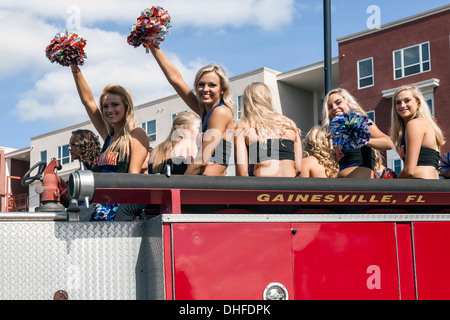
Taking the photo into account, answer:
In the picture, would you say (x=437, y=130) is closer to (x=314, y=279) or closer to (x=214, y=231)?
(x=314, y=279)

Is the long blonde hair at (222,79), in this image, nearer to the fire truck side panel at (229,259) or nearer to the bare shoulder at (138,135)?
the bare shoulder at (138,135)

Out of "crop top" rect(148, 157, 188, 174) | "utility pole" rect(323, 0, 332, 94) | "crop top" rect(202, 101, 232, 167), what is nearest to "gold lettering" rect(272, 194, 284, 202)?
"crop top" rect(202, 101, 232, 167)

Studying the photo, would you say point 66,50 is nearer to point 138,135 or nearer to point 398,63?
point 138,135

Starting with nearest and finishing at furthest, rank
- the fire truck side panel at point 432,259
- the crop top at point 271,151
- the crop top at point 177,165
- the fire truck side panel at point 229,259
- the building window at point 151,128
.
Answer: the fire truck side panel at point 229,259 → the fire truck side panel at point 432,259 → the crop top at point 271,151 → the crop top at point 177,165 → the building window at point 151,128

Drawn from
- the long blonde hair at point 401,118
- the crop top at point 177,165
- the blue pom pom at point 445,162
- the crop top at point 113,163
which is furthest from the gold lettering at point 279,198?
the blue pom pom at point 445,162

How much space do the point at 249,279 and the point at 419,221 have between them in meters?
1.10

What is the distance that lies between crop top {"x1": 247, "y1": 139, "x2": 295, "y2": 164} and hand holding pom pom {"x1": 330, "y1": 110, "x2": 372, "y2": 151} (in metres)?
0.37

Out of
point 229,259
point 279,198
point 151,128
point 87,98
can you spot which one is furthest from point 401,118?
point 151,128

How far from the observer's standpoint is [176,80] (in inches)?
168

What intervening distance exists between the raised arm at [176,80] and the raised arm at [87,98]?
0.64 m

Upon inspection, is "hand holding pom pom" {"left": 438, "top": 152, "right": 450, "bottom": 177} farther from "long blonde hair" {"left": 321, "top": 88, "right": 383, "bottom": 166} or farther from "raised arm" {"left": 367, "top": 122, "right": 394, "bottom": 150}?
"raised arm" {"left": 367, "top": 122, "right": 394, "bottom": 150}

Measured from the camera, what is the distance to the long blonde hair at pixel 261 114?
3.93m

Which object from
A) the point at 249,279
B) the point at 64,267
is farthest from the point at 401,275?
the point at 64,267

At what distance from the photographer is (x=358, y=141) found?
3.99 m
